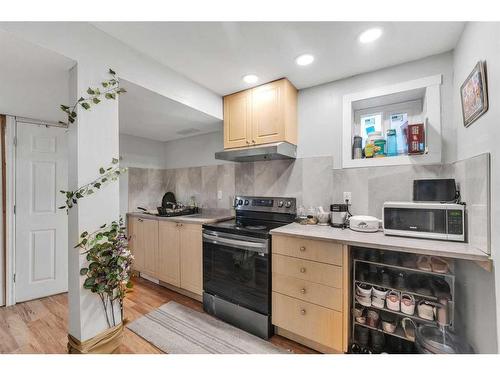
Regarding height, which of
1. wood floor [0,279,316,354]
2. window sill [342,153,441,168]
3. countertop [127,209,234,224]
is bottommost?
wood floor [0,279,316,354]

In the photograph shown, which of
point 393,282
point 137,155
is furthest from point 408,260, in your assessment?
point 137,155

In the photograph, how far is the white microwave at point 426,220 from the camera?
1.22m

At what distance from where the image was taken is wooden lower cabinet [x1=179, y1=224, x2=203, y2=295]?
209 centimetres

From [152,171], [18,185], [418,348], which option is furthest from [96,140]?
[418,348]

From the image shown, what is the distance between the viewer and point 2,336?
5.44 ft

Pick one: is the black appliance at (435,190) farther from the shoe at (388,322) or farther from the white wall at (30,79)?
the white wall at (30,79)

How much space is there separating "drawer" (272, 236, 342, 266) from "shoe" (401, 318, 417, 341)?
62cm

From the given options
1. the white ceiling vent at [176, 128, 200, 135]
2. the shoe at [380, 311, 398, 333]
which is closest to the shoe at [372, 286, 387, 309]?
the shoe at [380, 311, 398, 333]

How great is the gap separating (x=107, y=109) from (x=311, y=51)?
4.86 feet

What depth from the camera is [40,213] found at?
2.29 metres

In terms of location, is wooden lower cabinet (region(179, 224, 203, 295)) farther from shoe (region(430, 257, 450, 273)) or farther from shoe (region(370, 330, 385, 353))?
shoe (region(430, 257, 450, 273))

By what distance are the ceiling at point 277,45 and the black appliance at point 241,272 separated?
1290 mm

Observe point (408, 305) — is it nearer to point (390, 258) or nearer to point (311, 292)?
point (390, 258)

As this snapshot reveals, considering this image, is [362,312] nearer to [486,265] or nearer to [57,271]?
[486,265]
